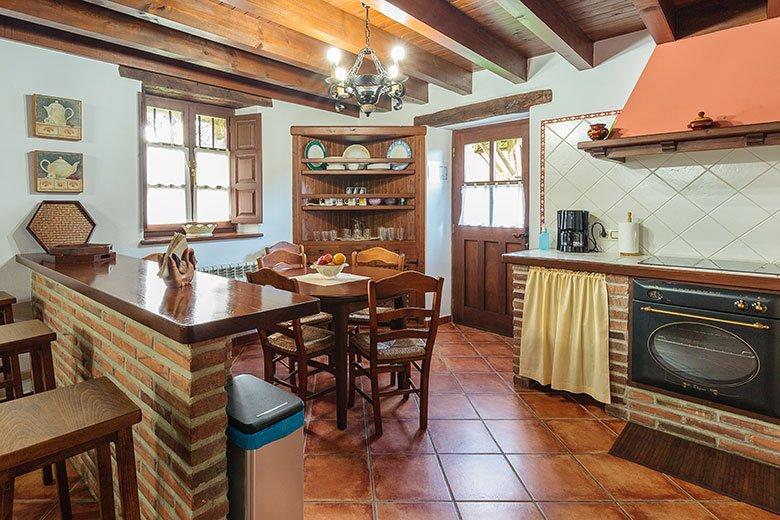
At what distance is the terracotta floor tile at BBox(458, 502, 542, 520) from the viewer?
Answer: 191 cm

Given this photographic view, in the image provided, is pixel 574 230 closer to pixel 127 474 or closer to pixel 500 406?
pixel 500 406

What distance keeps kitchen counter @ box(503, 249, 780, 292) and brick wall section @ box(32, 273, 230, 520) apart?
2.23m

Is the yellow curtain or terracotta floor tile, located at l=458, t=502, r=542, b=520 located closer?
terracotta floor tile, located at l=458, t=502, r=542, b=520

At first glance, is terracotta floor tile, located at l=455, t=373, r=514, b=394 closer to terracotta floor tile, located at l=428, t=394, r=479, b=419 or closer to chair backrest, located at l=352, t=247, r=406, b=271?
terracotta floor tile, located at l=428, t=394, r=479, b=419

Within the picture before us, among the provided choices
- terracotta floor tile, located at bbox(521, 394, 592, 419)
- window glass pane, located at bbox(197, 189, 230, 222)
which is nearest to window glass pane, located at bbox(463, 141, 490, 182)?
terracotta floor tile, located at bbox(521, 394, 592, 419)

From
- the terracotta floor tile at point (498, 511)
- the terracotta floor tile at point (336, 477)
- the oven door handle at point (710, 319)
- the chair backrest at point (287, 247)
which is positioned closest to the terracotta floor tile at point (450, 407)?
the terracotta floor tile at point (336, 477)

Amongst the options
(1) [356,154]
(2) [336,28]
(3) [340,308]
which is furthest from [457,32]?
(1) [356,154]

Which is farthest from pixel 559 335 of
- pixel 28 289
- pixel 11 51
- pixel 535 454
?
pixel 11 51

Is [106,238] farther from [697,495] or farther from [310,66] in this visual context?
[697,495]

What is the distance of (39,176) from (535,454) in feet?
11.6

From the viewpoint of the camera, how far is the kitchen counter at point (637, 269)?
2.21m

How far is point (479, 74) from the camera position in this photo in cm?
435

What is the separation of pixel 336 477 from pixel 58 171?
9.08 feet

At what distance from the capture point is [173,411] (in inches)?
53.2
